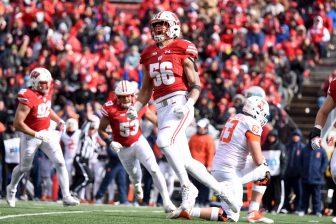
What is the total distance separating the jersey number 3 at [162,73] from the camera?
39.5ft

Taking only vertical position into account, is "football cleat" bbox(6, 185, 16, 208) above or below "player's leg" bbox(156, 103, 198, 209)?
below

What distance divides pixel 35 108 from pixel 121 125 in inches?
47.4

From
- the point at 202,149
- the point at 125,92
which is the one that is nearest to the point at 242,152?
the point at 125,92

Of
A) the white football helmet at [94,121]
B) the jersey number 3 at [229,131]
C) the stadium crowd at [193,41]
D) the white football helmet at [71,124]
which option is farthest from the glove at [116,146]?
the white football helmet at [71,124]

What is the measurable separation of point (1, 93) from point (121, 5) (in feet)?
25.7

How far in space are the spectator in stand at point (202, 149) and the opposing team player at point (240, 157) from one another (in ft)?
23.2

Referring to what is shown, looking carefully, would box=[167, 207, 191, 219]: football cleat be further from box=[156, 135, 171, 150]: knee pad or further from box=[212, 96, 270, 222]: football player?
box=[156, 135, 171, 150]: knee pad

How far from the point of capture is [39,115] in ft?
46.9

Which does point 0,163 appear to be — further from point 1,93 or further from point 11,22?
point 11,22

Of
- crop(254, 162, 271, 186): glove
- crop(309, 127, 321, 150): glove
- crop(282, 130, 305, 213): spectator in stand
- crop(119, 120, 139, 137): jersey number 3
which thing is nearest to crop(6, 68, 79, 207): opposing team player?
crop(119, 120, 139, 137): jersey number 3

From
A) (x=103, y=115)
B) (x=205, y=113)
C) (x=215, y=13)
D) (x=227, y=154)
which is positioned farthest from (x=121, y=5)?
(x=227, y=154)

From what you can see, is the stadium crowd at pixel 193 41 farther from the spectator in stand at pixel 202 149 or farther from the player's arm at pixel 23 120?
the player's arm at pixel 23 120

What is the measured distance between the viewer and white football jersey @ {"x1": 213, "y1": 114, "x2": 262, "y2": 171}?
1199 cm

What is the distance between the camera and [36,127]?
A: 1427 cm
